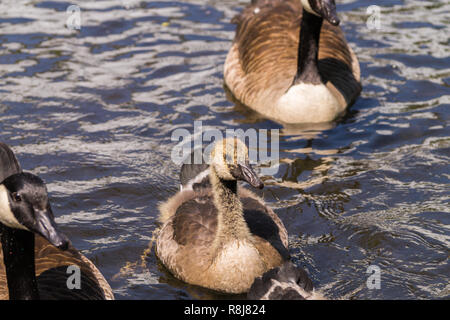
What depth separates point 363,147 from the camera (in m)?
10.4

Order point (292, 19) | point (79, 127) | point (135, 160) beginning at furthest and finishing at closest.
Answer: point (292, 19)
point (79, 127)
point (135, 160)

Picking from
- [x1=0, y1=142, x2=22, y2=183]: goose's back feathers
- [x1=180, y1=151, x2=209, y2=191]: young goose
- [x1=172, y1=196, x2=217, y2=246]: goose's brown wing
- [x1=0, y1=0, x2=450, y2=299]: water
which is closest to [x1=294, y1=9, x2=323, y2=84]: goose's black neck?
[x1=0, y1=0, x2=450, y2=299]: water

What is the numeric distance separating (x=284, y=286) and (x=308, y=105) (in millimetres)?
5177

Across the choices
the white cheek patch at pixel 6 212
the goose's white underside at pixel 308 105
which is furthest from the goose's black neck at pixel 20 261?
the goose's white underside at pixel 308 105

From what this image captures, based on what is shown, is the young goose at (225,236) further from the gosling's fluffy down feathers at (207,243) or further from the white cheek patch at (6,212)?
the white cheek patch at (6,212)

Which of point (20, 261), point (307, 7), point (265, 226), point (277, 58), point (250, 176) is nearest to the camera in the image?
point (20, 261)

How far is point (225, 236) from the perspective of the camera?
7.39 metres

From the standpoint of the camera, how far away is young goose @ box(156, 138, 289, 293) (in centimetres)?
721

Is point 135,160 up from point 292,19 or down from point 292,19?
down

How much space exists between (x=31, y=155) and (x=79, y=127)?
1.04 m

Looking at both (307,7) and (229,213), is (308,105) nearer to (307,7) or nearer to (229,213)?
(307,7)

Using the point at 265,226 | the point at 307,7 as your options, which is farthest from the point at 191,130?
the point at 265,226
